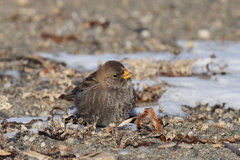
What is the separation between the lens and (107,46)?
9992 millimetres

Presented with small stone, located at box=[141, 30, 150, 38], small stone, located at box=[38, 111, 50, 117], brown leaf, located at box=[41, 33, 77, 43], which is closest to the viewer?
small stone, located at box=[38, 111, 50, 117]

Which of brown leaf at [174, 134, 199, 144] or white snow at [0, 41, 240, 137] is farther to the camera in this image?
white snow at [0, 41, 240, 137]

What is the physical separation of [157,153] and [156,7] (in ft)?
28.9

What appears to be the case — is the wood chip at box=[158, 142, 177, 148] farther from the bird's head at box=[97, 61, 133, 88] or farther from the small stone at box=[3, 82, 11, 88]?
the small stone at box=[3, 82, 11, 88]

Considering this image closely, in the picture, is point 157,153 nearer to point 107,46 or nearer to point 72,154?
point 72,154

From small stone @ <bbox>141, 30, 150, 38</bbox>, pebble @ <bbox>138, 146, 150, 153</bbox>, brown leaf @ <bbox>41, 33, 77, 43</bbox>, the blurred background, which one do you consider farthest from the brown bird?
small stone @ <bbox>141, 30, 150, 38</bbox>

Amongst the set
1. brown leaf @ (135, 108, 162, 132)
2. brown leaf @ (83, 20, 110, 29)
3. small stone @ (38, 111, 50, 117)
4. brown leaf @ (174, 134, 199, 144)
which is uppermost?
brown leaf @ (83, 20, 110, 29)

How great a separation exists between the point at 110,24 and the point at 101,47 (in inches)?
67.4

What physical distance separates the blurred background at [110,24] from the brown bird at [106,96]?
3.77m

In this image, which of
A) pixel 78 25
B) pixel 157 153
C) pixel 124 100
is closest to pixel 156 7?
pixel 78 25

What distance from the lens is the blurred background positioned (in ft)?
32.8

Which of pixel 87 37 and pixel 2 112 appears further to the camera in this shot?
pixel 87 37

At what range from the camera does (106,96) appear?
18.1ft

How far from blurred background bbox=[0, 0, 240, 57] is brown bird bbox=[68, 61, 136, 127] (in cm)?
377
